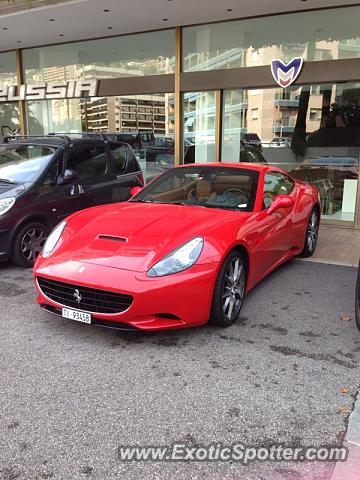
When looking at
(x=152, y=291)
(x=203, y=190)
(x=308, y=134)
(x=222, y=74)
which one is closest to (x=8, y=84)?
(x=222, y=74)

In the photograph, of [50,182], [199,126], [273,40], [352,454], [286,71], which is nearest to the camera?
[352,454]

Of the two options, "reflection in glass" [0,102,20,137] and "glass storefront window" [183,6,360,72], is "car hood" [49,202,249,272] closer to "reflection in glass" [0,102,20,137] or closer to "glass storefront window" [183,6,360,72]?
"glass storefront window" [183,6,360,72]

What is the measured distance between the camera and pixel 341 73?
8.53 meters

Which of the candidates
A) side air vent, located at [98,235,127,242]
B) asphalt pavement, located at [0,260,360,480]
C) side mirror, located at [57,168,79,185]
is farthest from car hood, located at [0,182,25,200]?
side air vent, located at [98,235,127,242]

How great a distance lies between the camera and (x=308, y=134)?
369 inches

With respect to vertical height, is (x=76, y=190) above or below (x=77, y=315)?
above

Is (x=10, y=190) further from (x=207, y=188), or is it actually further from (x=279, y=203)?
(x=279, y=203)

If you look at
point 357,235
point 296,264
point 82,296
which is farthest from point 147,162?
point 82,296

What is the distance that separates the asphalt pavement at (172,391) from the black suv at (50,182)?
5.36 ft

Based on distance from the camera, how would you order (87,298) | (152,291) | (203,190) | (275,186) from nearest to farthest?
1. (152,291)
2. (87,298)
3. (203,190)
4. (275,186)

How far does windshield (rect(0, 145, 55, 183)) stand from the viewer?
20.9 ft

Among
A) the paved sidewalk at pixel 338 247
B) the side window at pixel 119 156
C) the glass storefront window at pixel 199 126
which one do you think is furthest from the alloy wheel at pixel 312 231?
the glass storefront window at pixel 199 126

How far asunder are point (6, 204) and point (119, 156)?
7.73ft

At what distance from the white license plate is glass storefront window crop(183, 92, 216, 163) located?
7.28 meters
